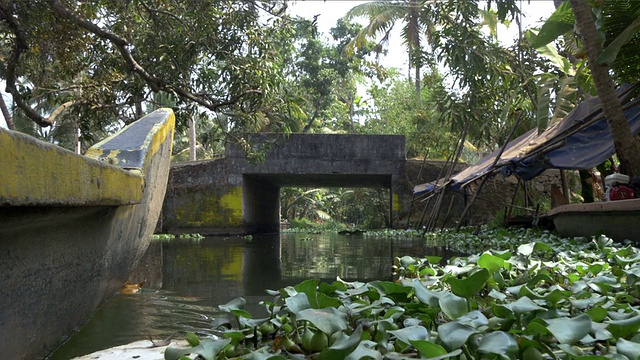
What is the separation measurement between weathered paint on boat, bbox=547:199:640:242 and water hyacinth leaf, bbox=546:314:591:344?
377 centimetres

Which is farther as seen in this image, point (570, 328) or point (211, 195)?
point (211, 195)

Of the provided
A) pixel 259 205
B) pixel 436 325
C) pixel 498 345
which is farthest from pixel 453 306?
pixel 259 205

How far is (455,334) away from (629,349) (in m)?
0.42

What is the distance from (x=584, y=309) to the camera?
2.21 metres

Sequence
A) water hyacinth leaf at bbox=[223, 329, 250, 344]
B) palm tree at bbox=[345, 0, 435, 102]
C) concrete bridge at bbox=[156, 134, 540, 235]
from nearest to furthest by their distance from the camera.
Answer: water hyacinth leaf at bbox=[223, 329, 250, 344], concrete bridge at bbox=[156, 134, 540, 235], palm tree at bbox=[345, 0, 435, 102]

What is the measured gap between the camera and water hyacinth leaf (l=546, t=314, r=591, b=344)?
5.11 ft

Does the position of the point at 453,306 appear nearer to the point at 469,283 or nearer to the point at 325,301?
the point at 469,283

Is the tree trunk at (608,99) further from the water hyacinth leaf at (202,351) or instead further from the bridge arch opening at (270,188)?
the bridge arch opening at (270,188)

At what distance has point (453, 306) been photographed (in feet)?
6.21

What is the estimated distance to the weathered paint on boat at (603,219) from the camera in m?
5.29

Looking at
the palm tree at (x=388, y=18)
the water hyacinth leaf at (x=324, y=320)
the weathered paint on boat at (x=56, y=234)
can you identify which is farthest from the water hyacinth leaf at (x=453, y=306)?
the palm tree at (x=388, y=18)

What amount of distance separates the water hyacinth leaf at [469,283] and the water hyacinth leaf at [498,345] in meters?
0.39

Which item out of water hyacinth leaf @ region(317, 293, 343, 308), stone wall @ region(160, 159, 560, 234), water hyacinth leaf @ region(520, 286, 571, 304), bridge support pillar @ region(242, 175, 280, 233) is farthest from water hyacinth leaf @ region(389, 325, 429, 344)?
bridge support pillar @ region(242, 175, 280, 233)

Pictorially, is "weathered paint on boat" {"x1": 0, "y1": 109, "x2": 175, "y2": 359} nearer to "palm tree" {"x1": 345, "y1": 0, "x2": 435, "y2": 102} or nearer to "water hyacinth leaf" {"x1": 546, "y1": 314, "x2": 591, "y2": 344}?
"water hyacinth leaf" {"x1": 546, "y1": 314, "x2": 591, "y2": 344}
